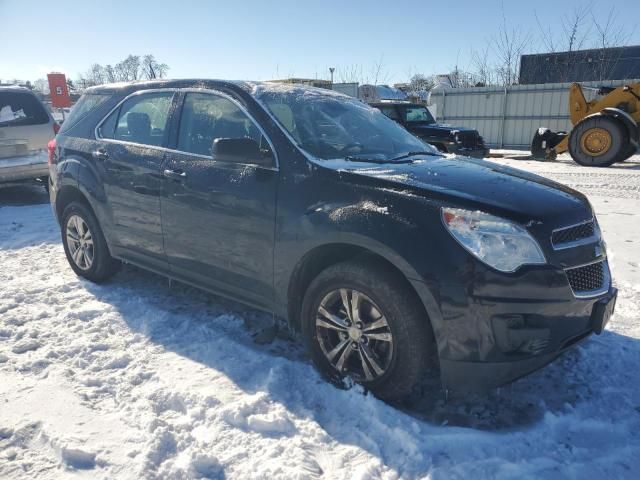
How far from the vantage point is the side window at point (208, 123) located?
11.5ft

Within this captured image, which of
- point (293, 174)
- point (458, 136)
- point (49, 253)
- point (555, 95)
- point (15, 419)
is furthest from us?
point (555, 95)

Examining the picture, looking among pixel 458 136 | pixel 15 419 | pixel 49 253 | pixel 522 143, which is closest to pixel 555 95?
pixel 522 143

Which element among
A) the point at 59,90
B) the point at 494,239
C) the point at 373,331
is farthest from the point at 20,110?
the point at 59,90

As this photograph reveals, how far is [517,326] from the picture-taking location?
8.09 ft

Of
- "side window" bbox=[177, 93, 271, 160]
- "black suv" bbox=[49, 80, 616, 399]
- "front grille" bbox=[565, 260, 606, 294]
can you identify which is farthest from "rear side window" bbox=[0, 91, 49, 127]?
"front grille" bbox=[565, 260, 606, 294]

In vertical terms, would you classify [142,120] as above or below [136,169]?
above

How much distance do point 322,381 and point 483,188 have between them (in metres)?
1.48

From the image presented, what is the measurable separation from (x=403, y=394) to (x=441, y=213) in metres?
1.03

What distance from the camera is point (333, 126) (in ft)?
11.9

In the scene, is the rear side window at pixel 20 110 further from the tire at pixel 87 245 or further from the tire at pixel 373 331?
the tire at pixel 373 331

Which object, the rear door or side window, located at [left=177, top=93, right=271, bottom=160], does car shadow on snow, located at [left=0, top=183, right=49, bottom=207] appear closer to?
the rear door

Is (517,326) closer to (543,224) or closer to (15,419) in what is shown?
(543,224)

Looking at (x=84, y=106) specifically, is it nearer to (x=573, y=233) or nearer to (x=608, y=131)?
(x=573, y=233)

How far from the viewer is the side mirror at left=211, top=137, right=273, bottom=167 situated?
10.6 feet
